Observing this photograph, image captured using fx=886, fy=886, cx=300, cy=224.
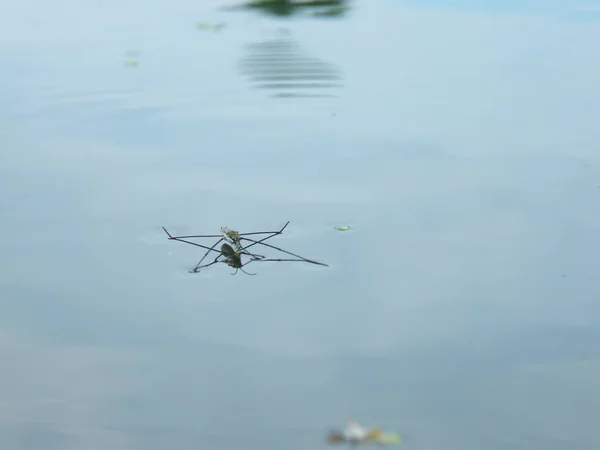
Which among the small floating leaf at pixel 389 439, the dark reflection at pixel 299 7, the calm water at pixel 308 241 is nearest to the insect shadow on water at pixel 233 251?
the calm water at pixel 308 241

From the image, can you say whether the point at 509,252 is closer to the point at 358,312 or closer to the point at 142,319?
the point at 358,312

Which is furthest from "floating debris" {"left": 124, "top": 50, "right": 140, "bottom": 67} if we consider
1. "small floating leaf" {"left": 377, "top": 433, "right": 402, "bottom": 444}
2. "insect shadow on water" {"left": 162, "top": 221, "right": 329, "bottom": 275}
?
"small floating leaf" {"left": 377, "top": 433, "right": 402, "bottom": 444}

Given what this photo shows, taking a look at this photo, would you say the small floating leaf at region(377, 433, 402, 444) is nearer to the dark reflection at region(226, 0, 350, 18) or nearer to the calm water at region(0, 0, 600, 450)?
the calm water at region(0, 0, 600, 450)

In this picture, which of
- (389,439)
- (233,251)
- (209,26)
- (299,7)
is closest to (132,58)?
(209,26)

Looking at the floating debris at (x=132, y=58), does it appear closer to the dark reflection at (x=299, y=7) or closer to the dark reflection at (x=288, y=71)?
the dark reflection at (x=288, y=71)

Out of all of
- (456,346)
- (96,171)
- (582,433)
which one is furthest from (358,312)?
(96,171)

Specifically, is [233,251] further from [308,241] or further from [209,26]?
[209,26]
